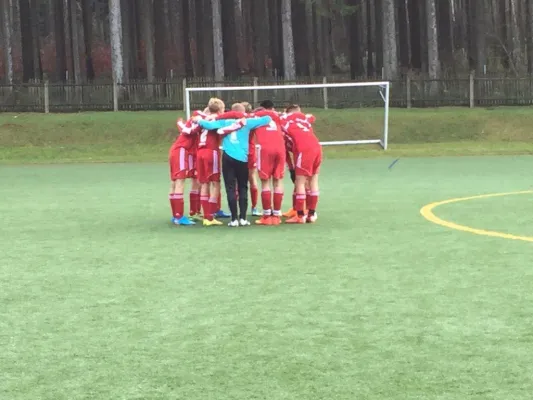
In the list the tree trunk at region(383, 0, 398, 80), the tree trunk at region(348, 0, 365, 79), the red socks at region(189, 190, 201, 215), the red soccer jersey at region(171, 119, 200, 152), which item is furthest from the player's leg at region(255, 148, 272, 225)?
the tree trunk at region(348, 0, 365, 79)

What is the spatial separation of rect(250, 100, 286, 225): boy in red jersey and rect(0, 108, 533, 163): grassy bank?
1874cm

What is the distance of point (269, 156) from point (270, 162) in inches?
3.1

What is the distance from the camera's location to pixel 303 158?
13695 mm

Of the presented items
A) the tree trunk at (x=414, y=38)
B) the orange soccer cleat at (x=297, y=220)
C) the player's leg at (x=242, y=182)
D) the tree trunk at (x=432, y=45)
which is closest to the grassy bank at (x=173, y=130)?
the tree trunk at (x=432, y=45)

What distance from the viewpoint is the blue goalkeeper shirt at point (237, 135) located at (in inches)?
522

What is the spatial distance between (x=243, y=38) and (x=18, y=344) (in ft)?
213

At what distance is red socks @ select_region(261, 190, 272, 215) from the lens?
44.5ft

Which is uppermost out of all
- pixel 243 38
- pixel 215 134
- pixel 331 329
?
pixel 243 38

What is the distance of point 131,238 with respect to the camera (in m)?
12.5

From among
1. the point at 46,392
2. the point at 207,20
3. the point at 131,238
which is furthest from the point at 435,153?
the point at 207,20

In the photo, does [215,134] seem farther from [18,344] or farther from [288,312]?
[18,344]

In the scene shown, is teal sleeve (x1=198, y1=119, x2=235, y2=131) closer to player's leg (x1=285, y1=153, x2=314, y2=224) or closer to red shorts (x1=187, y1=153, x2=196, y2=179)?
red shorts (x1=187, y1=153, x2=196, y2=179)

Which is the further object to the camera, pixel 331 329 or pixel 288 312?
pixel 288 312

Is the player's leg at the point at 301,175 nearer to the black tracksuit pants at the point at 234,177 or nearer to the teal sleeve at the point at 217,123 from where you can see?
the black tracksuit pants at the point at 234,177
